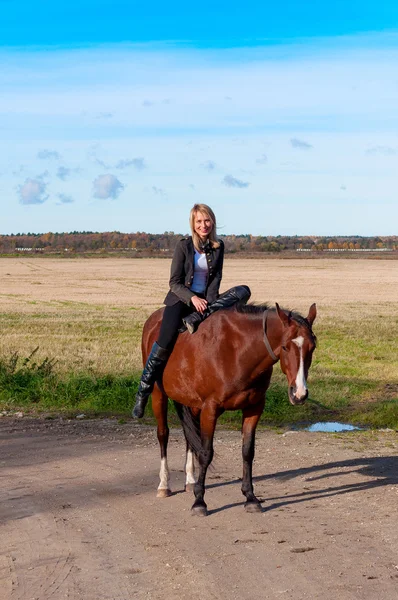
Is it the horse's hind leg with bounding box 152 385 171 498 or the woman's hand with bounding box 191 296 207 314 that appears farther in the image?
the horse's hind leg with bounding box 152 385 171 498

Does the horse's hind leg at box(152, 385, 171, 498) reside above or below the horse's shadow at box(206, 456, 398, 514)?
above

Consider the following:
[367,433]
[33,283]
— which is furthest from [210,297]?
[33,283]

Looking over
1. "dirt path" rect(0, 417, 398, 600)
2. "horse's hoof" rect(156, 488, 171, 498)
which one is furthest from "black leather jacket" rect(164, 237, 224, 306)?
"dirt path" rect(0, 417, 398, 600)

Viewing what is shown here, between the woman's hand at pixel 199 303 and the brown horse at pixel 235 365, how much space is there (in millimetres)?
121

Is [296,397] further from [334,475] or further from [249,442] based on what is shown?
[334,475]

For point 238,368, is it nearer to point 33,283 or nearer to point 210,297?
point 210,297

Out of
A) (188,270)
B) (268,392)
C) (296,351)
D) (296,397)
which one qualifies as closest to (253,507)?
(296,397)

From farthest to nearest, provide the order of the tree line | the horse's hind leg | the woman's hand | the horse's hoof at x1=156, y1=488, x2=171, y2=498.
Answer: the tree line → the horse's hind leg → the horse's hoof at x1=156, y1=488, x2=171, y2=498 → the woman's hand

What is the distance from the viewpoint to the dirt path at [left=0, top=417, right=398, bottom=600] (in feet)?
19.0

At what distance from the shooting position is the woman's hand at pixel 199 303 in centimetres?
790

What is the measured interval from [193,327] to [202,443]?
3.41ft

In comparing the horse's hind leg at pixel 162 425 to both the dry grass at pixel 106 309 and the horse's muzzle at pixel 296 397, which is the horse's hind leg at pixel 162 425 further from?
the dry grass at pixel 106 309

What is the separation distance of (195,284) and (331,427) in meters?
5.73

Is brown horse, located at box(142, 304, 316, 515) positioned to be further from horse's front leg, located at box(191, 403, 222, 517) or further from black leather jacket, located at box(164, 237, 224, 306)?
black leather jacket, located at box(164, 237, 224, 306)
